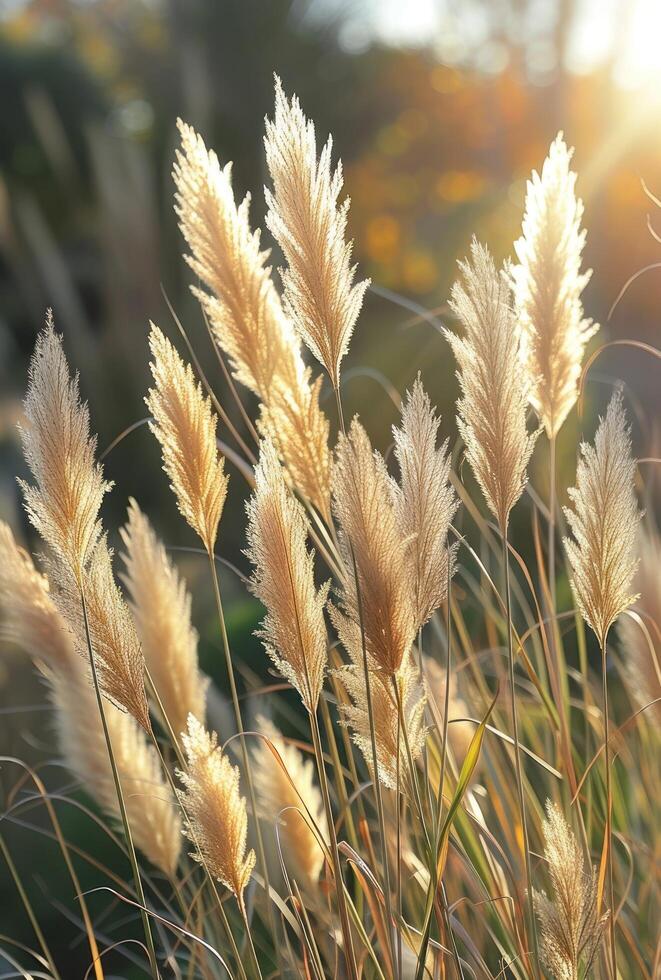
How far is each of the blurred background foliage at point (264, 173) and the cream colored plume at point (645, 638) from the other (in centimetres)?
26

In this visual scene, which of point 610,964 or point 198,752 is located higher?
point 198,752

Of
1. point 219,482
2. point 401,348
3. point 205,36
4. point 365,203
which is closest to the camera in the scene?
point 219,482

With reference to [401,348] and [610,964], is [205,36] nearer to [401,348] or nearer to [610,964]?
[401,348]

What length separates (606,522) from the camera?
3.08ft

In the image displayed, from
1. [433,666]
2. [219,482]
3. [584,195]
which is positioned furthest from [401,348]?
[219,482]

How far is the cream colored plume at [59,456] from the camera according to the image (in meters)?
0.93

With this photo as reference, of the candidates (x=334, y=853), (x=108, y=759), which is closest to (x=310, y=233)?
(x=334, y=853)

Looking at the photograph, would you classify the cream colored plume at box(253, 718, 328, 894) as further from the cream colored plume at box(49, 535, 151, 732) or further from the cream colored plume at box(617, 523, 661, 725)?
the cream colored plume at box(617, 523, 661, 725)

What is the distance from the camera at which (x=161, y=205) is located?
618cm

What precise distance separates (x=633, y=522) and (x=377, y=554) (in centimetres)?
24

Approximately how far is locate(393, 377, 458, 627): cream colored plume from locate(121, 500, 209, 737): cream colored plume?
41 centimetres

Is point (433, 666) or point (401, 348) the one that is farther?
point (401, 348)

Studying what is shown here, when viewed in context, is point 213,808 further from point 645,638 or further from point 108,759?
point 645,638

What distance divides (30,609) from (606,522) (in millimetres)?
687
